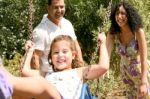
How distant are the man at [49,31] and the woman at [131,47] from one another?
0.34 metres

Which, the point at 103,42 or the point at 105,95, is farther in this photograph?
the point at 105,95

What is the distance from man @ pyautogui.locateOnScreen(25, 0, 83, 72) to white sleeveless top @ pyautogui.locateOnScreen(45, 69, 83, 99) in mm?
708

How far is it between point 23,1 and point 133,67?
4.66 m

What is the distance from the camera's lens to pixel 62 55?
265 cm

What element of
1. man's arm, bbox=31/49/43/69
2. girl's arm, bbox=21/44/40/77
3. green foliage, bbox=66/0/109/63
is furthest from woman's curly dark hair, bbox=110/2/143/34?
green foliage, bbox=66/0/109/63

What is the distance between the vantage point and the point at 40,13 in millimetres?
7828

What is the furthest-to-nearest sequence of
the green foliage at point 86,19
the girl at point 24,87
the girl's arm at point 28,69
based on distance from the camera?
the green foliage at point 86,19, the girl's arm at point 28,69, the girl at point 24,87

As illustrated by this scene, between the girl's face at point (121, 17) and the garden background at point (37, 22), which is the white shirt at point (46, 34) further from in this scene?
the garden background at point (37, 22)

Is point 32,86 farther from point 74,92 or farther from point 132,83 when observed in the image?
point 132,83

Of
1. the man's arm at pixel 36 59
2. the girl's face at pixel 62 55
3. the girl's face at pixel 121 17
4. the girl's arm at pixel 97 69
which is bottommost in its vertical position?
the man's arm at pixel 36 59

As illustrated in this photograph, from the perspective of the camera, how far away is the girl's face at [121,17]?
11.5ft

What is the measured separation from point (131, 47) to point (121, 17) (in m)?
0.23

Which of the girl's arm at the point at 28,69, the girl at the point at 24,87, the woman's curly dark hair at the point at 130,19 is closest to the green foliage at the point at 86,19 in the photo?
the woman's curly dark hair at the point at 130,19

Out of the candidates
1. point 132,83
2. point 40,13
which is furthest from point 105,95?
point 40,13
